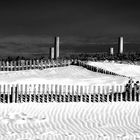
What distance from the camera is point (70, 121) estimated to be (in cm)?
1772

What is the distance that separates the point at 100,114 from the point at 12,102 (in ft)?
16.7

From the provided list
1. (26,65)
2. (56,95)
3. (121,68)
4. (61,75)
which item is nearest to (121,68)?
(121,68)

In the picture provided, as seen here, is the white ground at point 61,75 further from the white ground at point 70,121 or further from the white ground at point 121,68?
the white ground at point 70,121

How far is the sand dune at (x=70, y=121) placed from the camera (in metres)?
15.2

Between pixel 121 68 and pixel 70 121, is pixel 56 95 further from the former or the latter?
pixel 121 68

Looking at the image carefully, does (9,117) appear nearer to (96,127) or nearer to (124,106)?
(96,127)

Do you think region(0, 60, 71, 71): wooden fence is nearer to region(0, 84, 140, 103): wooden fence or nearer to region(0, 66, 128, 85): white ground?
region(0, 66, 128, 85): white ground

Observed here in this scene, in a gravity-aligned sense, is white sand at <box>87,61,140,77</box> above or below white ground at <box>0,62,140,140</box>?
above

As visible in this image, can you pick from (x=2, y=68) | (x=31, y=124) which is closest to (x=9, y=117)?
(x=31, y=124)

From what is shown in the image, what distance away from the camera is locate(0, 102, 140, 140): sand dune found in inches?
599

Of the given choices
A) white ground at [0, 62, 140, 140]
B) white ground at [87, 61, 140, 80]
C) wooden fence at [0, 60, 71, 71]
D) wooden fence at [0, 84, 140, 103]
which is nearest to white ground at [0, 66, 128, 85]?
wooden fence at [0, 60, 71, 71]

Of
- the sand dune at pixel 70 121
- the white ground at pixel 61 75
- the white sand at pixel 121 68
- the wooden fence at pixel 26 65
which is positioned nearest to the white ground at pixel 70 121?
the sand dune at pixel 70 121

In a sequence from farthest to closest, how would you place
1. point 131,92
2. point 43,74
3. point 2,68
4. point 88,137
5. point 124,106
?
point 2,68, point 43,74, point 131,92, point 124,106, point 88,137

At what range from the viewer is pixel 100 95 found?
22625 mm
